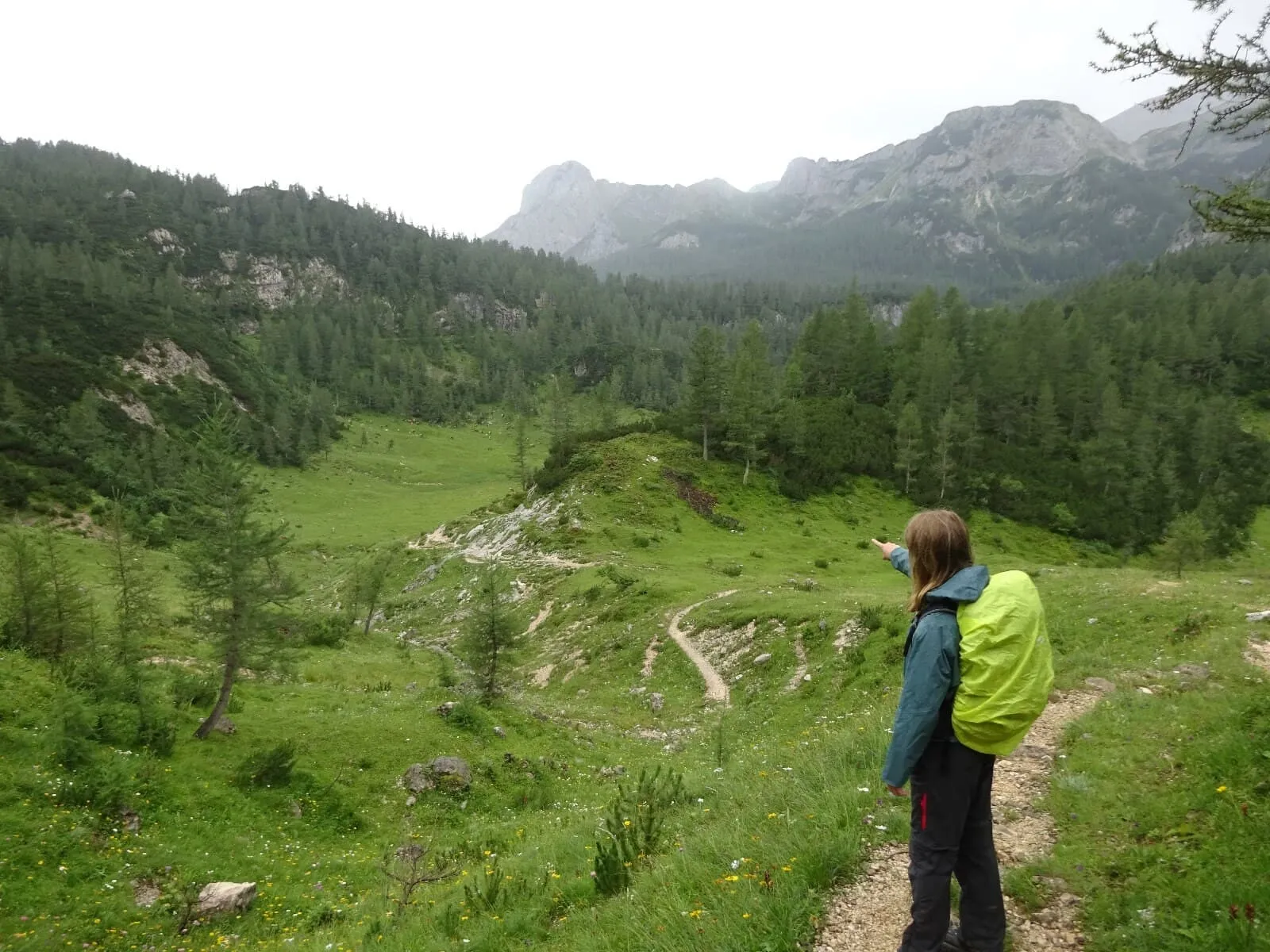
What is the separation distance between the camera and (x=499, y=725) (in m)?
21.7

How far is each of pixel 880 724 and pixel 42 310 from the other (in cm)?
14958

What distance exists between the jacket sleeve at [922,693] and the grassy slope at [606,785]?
2139 mm

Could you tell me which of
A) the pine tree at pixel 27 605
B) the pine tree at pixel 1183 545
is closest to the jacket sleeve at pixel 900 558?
the pine tree at pixel 27 605

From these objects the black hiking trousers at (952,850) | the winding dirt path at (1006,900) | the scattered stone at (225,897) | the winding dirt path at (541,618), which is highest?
the black hiking trousers at (952,850)

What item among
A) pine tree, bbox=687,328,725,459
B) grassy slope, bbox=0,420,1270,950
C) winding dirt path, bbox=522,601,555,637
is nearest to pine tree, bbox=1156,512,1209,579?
grassy slope, bbox=0,420,1270,950

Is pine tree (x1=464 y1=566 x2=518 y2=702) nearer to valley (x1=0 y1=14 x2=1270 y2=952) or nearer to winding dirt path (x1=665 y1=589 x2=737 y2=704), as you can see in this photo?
valley (x1=0 y1=14 x2=1270 y2=952)

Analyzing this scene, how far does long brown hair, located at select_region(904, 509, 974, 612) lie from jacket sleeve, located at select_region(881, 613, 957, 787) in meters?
0.35

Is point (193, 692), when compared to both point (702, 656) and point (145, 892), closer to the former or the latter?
point (145, 892)

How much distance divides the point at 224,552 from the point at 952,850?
65.7 ft

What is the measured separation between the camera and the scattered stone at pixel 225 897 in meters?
12.0

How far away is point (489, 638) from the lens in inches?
986

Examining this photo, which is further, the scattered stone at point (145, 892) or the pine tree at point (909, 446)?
the pine tree at point (909, 446)

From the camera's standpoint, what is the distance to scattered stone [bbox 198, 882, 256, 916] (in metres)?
12.0

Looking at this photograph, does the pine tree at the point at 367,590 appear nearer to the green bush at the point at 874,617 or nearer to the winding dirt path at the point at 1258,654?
the green bush at the point at 874,617
